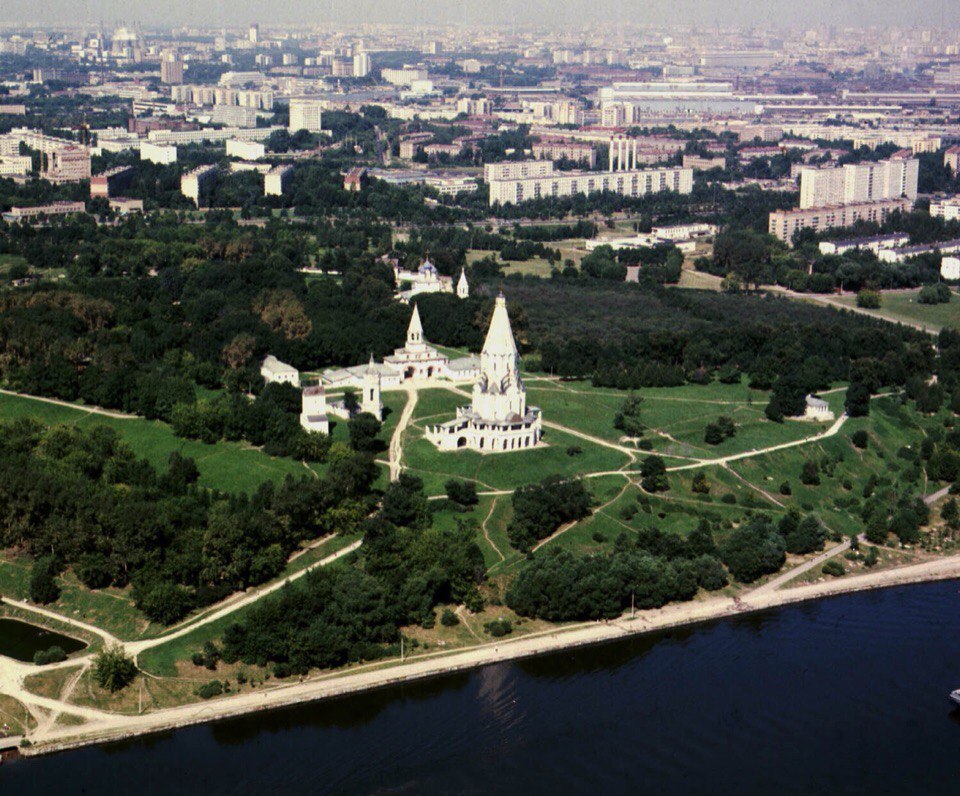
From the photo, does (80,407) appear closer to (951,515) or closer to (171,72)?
(951,515)

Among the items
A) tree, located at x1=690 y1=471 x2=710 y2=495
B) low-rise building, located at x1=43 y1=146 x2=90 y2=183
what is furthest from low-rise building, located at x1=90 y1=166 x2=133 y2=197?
tree, located at x1=690 y1=471 x2=710 y2=495

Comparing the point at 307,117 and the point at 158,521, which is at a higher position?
the point at 307,117

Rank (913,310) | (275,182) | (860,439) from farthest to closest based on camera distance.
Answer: (275,182) < (913,310) < (860,439)

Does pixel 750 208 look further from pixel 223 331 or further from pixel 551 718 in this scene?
pixel 551 718

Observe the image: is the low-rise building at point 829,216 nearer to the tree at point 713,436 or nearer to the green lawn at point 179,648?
the tree at point 713,436

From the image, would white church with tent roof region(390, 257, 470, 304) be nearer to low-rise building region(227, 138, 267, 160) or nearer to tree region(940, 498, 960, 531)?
tree region(940, 498, 960, 531)

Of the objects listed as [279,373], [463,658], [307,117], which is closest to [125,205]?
[279,373]
